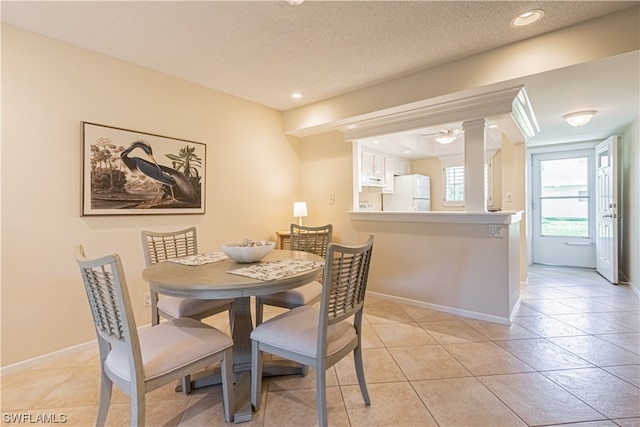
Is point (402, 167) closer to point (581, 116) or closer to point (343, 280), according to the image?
point (581, 116)

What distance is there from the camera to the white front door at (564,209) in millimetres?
5367

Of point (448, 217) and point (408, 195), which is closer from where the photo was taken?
point (448, 217)

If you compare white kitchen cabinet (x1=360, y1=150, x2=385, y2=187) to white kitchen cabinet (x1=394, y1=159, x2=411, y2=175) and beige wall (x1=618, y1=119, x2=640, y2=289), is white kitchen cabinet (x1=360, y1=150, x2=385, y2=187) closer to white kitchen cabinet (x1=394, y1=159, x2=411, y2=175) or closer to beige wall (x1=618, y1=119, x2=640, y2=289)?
white kitchen cabinet (x1=394, y1=159, x2=411, y2=175)

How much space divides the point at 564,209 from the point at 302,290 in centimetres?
569

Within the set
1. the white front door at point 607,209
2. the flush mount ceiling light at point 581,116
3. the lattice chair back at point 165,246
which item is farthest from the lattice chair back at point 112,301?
the white front door at point 607,209

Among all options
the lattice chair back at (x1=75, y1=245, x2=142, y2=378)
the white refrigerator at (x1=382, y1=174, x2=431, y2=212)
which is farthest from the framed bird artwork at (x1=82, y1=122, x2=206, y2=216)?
the white refrigerator at (x1=382, y1=174, x2=431, y2=212)

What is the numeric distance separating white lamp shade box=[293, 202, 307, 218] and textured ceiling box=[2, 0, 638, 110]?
1638 millimetres

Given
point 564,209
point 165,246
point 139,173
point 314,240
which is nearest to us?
point 165,246

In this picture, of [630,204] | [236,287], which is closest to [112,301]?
[236,287]

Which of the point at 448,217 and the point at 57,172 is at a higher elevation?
the point at 57,172

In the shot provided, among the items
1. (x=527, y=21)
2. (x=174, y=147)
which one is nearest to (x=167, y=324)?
(x=174, y=147)

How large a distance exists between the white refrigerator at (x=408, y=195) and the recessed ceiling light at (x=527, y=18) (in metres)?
3.58

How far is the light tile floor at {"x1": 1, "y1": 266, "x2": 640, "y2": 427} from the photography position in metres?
1.67

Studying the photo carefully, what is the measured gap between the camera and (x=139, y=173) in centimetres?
276
